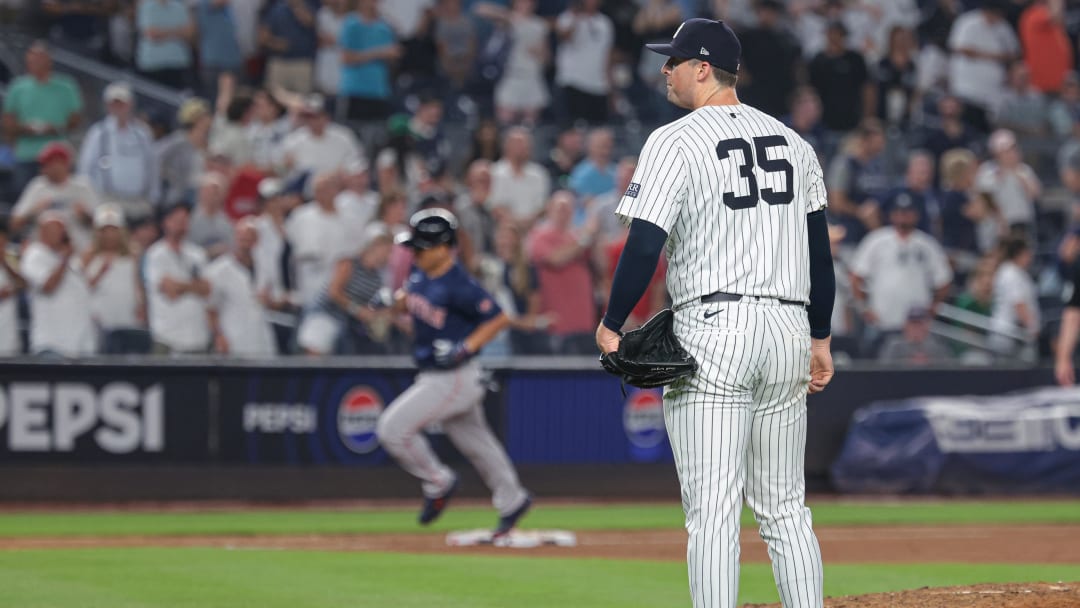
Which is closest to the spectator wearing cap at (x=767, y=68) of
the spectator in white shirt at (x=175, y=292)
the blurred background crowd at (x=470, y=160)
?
the blurred background crowd at (x=470, y=160)

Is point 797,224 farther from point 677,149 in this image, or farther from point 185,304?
point 185,304

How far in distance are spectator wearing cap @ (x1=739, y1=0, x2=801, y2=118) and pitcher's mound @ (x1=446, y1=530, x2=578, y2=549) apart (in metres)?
8.75

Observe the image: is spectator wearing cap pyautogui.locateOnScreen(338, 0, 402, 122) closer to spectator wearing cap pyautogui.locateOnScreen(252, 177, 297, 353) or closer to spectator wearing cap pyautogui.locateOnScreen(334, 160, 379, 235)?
spectator wearing cap pyautogui.locateOnScreen(334, 160, 379, 235)

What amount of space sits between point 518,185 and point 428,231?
5.74 meters

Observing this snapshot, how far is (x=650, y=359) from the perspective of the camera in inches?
222

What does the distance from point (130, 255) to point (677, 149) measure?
9.66 metres

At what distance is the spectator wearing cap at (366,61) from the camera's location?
17562 millimetres

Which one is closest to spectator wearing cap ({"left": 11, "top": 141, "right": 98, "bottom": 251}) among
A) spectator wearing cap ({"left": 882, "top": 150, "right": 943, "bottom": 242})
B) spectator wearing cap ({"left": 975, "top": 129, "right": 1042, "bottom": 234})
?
spectator wearing cap ({"left": 882, "top": 150, "right": 943, "bottom": 242})

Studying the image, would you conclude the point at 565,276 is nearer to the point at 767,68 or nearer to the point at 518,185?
Result: the point at 518,185

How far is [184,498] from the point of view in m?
14.2

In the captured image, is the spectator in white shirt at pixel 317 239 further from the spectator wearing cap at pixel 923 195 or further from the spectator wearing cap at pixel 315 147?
the spectator wearing cap at pixel 923 195

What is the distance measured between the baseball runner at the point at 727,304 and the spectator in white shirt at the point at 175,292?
29.9 ft

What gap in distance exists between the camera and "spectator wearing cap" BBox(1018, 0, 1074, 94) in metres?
20.3

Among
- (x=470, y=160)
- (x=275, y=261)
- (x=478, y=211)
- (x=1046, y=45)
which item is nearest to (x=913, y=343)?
(x=478, y=211)
